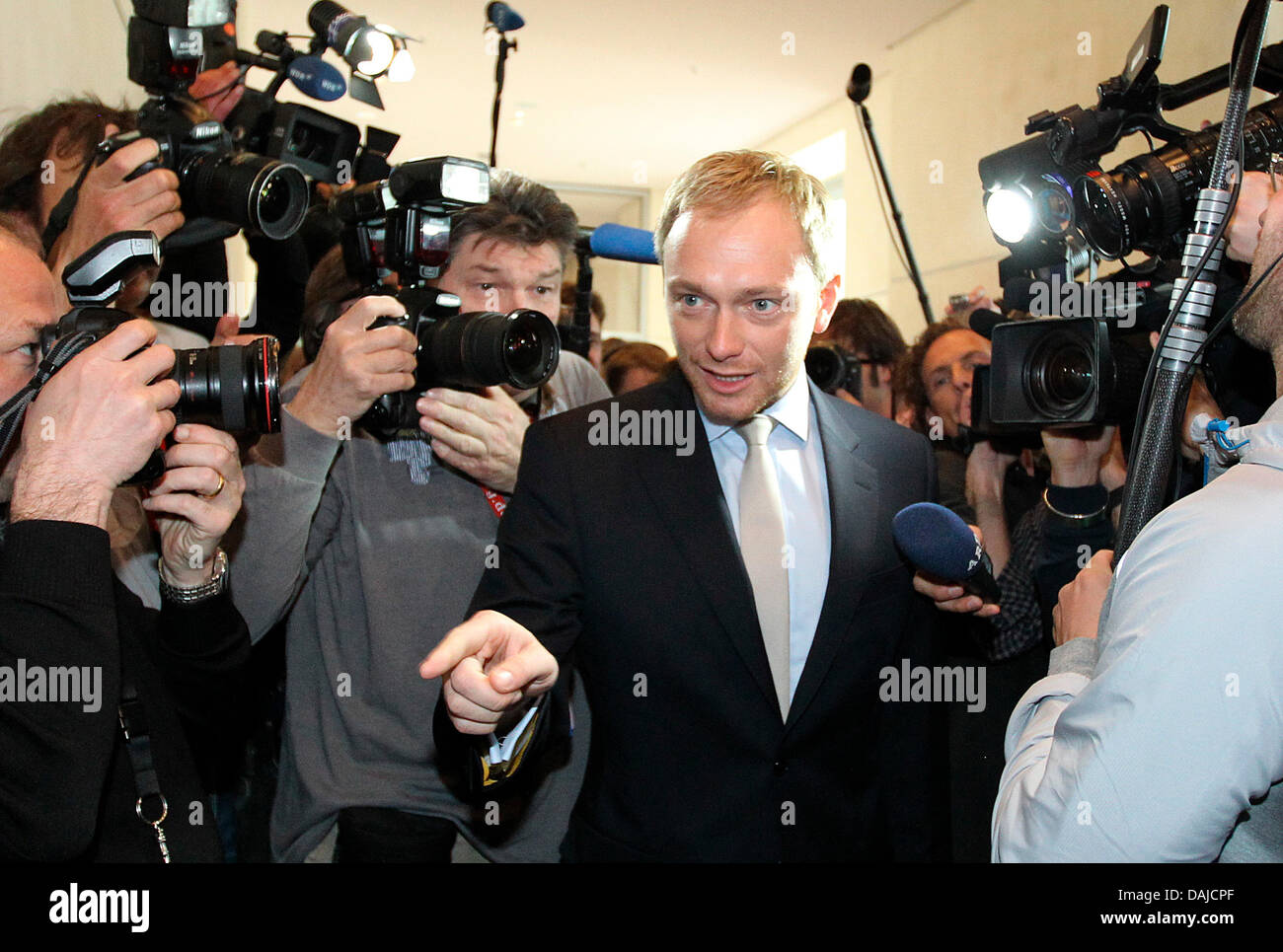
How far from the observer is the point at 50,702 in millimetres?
1081

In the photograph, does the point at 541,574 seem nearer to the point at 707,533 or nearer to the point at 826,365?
the point at 707,533

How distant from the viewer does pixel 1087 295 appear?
5.09 ft

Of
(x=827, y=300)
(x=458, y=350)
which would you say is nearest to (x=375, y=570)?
(x=458, y=350)

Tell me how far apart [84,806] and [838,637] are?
2.98 ft

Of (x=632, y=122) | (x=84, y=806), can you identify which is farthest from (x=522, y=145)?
(x=84, y=806)

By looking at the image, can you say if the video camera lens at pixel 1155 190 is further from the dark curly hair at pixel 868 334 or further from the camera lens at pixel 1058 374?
the dark curly hair at pixel 868 334

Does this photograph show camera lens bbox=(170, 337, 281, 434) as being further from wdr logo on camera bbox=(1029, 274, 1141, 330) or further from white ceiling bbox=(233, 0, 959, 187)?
white ceiling bbox=(233, 0, 959, 187)

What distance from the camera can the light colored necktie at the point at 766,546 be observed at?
149cm

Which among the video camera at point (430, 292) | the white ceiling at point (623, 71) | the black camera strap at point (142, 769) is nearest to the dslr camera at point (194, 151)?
the video camera at point (430, 292)

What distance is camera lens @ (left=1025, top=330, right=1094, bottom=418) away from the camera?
1.55 m

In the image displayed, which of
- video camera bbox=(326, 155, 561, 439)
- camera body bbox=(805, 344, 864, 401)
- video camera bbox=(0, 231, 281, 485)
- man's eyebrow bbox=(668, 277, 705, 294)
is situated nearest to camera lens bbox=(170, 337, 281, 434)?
video camera bbox=(0, 231, 281, 485)

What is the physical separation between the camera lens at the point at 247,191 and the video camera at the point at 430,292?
0.10 metres

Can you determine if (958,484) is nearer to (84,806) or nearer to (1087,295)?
(1087,295)

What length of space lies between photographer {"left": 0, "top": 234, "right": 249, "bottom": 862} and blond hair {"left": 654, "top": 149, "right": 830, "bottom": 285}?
71 centimetres
